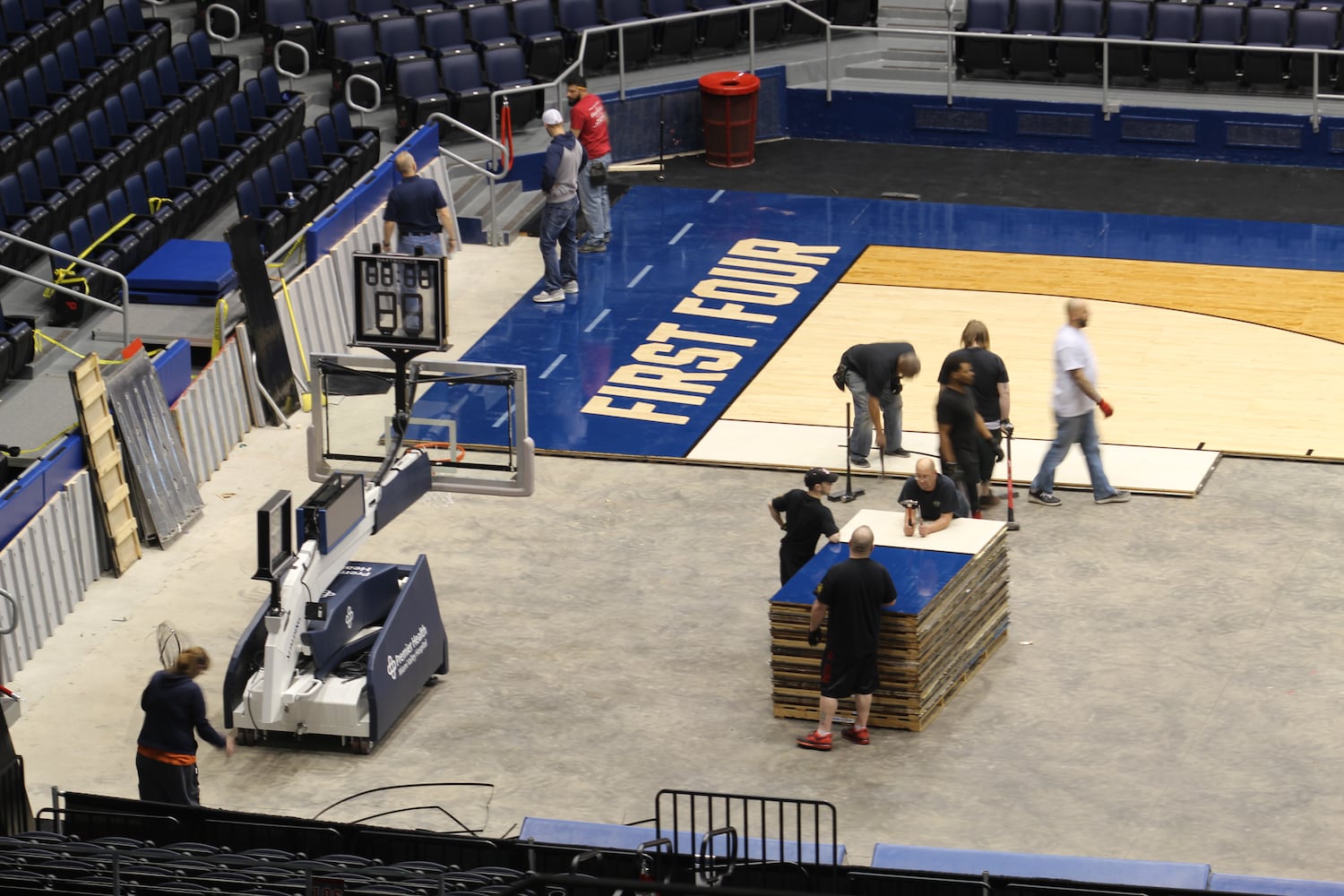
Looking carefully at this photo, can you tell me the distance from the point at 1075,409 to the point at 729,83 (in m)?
10.5

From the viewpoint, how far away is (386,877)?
11266 mm

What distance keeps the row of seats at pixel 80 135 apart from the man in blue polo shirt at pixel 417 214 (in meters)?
3.08

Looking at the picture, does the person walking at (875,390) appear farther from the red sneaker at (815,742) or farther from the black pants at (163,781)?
the black pants at (163,781)

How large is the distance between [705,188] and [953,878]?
16.2 meters

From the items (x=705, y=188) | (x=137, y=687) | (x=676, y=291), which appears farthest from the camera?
(x=705, y=188)

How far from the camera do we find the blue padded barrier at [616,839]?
476 inches

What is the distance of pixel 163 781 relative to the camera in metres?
13.3

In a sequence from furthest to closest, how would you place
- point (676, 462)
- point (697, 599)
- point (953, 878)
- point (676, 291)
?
point (676, 291)
point (676, 462)
point (697, 599)
point (953, 878)

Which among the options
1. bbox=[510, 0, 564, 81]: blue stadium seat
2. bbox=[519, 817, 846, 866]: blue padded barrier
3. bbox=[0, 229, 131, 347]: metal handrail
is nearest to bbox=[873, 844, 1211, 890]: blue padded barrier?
bbox=[519, 817, 846, 866]: blue padded barrier

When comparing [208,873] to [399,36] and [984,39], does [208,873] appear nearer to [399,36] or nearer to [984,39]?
[399,36]

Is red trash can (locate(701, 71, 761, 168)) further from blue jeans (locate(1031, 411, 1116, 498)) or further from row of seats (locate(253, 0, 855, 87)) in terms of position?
blue jeans (locate(1031, 411, 1116, 498))

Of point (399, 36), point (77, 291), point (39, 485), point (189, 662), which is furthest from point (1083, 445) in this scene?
point (399, 36)

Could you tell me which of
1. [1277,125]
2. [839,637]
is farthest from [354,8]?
[839,637]

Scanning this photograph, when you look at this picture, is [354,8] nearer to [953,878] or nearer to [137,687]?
[137,687]
